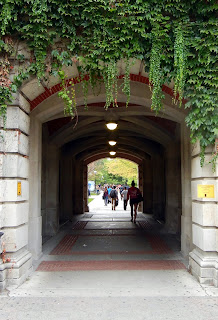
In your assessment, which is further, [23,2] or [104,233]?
[104,233]

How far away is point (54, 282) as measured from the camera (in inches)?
242

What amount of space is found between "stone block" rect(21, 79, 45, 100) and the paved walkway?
12.2 ft

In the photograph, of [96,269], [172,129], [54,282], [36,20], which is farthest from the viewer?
[172,129]

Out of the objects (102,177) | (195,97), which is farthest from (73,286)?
(102,177)

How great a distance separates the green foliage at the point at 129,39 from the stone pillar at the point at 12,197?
50 centimetres

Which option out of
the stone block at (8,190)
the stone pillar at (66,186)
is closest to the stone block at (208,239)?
the stone block at (8,190)

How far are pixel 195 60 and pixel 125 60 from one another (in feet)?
4.32

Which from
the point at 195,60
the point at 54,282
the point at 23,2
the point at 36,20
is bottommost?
the point at 54,282

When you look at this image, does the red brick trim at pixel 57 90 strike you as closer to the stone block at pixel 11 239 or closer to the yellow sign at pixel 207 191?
the yellow sign at pixel 207 191

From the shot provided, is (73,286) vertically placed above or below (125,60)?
below

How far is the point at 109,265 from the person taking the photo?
7.28 m

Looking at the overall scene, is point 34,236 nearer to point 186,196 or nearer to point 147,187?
point 186,196

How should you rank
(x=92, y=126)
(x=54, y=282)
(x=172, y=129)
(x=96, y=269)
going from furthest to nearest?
(x=92, y=126) < (x=172, y=129) < (x=96, y=269) < (x=54, y=282)

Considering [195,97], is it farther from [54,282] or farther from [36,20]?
[54,282]
